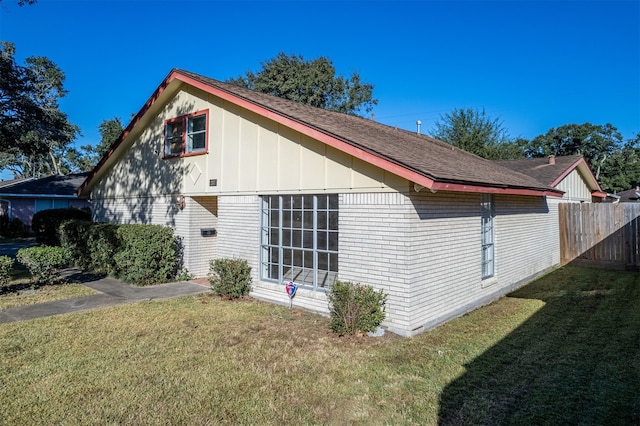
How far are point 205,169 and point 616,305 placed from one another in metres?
10.1

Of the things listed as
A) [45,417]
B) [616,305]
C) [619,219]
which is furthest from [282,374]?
[619,219]

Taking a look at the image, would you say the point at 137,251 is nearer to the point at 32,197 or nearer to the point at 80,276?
the point at 80,276

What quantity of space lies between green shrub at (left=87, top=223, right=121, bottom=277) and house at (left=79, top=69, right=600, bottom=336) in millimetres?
1366

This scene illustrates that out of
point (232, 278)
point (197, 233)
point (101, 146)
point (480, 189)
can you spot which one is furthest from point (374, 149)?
point (101, 146)

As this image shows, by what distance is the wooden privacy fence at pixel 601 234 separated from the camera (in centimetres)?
1255

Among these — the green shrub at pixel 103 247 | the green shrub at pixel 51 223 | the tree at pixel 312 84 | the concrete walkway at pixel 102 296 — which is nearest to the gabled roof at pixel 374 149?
the green shrub at pixel 103 247

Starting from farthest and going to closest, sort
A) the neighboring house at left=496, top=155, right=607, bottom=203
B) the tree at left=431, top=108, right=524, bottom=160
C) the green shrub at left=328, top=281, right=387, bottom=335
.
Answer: the tree at left=431, top=108, right=524, bottom=160 → the neighboring house at left=496, top=155, right=607, bottom=203 → the green shrub at left=328, top=281, right=387, bottom=335

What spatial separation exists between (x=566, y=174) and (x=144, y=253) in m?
14.4

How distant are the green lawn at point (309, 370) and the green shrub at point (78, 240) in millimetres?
5625

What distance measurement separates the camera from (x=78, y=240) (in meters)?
12.5

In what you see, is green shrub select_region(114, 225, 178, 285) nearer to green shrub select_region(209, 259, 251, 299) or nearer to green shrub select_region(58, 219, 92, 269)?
green shrub select_region(209, 259, 251, 299)

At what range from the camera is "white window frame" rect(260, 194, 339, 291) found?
296 inches

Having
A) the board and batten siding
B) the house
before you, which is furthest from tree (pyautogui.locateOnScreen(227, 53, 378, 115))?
the house

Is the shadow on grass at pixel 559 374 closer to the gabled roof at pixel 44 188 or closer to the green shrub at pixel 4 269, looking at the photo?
the green shrub at pixel 4 269
